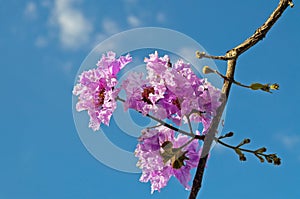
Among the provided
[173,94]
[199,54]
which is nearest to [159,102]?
[173,94]

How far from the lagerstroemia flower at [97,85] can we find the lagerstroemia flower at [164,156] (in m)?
0.15

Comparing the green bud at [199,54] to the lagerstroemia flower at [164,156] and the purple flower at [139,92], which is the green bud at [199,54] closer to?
the purple flower at [139,92]

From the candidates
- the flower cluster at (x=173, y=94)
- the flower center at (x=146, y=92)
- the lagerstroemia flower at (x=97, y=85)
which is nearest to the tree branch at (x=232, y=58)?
the flower cluster at (x=173, y=94)

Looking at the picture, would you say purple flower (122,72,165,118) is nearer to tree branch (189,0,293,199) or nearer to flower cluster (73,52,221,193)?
flower cluster (73,52,221,193)

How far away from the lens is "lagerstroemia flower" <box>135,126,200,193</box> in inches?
39.6

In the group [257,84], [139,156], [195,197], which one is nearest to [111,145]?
[139,156]

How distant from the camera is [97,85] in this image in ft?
3.61

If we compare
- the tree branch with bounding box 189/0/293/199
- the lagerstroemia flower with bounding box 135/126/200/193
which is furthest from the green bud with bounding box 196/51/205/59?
the lagerstroemia flower with bounding box 135/126/200/193

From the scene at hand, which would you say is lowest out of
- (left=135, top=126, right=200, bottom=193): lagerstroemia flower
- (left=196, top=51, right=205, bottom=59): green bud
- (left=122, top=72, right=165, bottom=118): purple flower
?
(left=135, top=126, right=200, bottom=193): lagerstroemia flower

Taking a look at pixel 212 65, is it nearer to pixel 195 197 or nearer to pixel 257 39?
pixel 257 39

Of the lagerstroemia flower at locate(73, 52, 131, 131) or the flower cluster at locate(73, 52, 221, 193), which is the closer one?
the flower cluster at locate(73, 52, 221, 193)

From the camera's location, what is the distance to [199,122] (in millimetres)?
1041

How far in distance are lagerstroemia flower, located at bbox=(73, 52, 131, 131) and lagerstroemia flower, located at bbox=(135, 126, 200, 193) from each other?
0.15 metres

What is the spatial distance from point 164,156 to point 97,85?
0.26 metres
